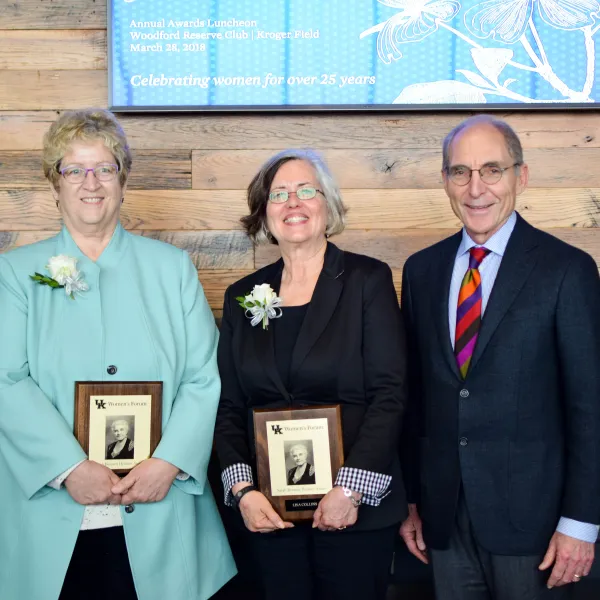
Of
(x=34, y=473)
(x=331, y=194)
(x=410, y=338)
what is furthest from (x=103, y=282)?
(x=410, y=338)

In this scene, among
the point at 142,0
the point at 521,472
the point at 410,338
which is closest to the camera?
the point at 521,472

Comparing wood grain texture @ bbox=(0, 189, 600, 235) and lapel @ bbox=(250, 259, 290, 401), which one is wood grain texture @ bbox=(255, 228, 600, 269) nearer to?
wood grain texture @ bbox=(0, 189, 600, 235)

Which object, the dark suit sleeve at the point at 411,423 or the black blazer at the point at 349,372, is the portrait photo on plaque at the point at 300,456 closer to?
the black blazer at the point at 349,372

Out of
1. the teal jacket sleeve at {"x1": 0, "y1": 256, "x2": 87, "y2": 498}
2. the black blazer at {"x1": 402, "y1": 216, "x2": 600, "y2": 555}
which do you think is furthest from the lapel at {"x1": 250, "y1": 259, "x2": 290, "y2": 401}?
the teal jacket sleeve at {"x1": 0, "y1": 256, "x2": 87, "y2": 498}

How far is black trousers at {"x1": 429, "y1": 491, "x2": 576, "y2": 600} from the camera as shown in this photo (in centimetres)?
205

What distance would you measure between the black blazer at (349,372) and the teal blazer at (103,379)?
0.13m

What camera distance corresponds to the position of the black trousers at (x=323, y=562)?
2145mm

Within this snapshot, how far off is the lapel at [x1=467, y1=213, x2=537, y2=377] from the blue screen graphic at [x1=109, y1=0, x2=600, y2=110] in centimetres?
132

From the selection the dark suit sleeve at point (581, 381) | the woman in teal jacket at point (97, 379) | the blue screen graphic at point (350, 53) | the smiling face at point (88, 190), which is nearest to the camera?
the dark suit sleeve at point (581, 381)

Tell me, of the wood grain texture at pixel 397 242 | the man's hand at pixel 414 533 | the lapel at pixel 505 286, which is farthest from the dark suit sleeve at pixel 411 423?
the wood grain texture at pixel 397 242

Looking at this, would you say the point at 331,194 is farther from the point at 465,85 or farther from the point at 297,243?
the point at 465,85

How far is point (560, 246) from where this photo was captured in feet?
6.88

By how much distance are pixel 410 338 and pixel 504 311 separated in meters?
0.37

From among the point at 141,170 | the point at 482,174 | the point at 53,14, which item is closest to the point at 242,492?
the point at 482,174
